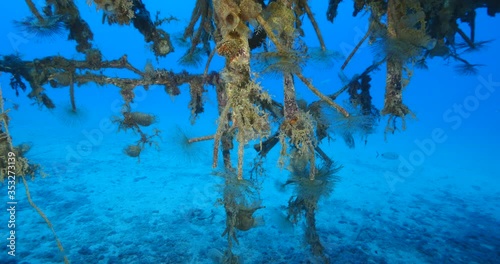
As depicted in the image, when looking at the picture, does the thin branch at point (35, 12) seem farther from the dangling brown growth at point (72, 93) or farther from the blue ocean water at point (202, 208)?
the dangling brown growth at point (72, 93)

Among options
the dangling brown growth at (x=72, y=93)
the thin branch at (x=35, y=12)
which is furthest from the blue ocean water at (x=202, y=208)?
the thin branch at (x=35, y=12)

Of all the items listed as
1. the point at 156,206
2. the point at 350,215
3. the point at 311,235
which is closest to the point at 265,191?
the point at 350,215

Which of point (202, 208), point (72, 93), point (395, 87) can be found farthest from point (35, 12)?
point (202, 208)

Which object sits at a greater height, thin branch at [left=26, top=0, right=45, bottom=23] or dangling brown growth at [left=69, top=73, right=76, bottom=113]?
thin branch at [left=26, top=0, right=45, bottom=23]

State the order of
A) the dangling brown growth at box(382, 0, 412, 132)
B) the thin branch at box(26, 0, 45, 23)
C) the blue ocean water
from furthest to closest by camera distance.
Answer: the blue ocean water → the thin branch at box(26, 0, 45, 23) → the dangling brown growth at box(382, 0, 412, 132)

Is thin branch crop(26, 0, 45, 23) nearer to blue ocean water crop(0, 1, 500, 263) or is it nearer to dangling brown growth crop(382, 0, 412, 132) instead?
blue ocean water crop(0, 1, 500, 263)

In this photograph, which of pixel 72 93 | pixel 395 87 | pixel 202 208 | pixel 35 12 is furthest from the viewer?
pixel 202 208

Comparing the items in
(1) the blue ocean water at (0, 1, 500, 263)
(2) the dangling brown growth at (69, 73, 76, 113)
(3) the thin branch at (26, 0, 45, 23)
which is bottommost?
(1) the blue ocean water at (0, 1, 500, 263)

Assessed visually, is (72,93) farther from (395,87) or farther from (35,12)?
(395,87)

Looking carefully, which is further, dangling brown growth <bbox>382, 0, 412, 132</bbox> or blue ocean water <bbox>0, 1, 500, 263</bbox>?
blue ocean water <bbox>0, 1, 500, 263</bbox>

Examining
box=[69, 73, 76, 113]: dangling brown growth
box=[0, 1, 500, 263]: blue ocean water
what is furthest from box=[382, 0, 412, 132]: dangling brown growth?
box=[69, 73, 76, 113]: dangling brown growth

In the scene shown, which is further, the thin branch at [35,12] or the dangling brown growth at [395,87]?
the thin branch at [35,12]

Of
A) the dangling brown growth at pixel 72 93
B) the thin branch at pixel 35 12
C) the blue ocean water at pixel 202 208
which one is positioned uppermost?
the thin branch at pixel 35 12

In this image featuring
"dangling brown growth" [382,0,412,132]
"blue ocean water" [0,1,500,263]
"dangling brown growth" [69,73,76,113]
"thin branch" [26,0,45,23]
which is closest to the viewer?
"dangling brown growth" [382,0,412,132]
